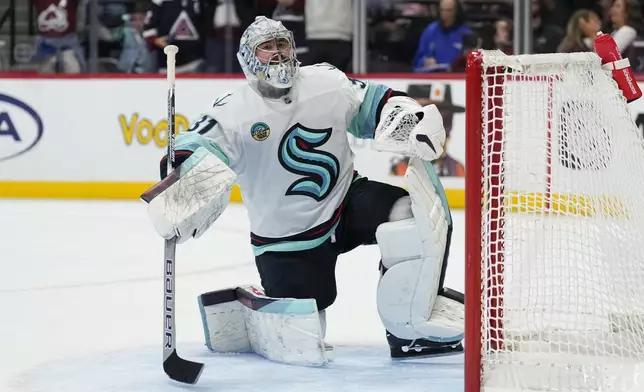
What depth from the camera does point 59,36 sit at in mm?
6953

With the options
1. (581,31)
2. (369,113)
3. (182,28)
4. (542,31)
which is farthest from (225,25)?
(369,113)

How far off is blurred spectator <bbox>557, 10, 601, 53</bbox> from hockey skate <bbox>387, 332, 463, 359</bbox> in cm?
373

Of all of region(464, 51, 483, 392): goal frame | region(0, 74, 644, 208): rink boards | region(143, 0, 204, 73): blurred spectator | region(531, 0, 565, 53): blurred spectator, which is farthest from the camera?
region(143, 0, 204, 73): blurred spectator

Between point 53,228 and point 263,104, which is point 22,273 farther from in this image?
point 263,104

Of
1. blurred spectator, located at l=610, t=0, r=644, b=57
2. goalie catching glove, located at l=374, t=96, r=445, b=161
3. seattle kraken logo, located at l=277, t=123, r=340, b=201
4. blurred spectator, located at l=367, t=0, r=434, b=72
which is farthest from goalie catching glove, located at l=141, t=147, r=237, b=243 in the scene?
blurred spectator, located at l=610, t=0, r=644, b=57

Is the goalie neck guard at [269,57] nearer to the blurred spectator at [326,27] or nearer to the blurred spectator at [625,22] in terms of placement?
the blurred spectator at [326,27]

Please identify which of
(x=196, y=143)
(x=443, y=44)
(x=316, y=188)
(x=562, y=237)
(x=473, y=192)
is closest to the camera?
(x=473, y=192)

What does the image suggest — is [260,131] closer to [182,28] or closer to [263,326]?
[263,326]

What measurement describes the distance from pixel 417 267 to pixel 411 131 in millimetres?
327

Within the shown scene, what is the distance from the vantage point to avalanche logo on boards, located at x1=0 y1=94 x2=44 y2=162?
22.3 ft

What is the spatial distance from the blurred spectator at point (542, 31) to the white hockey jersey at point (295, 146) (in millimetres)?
3643

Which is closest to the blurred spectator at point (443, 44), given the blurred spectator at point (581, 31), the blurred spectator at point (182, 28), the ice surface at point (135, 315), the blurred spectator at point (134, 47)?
the blurred spectator at point (581, 31)

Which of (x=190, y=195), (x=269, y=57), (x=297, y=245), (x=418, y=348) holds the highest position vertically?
(x=269, y=57)

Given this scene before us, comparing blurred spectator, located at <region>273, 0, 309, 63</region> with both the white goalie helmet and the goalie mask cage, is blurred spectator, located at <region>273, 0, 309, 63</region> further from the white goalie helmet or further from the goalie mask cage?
the goalie mask cage
